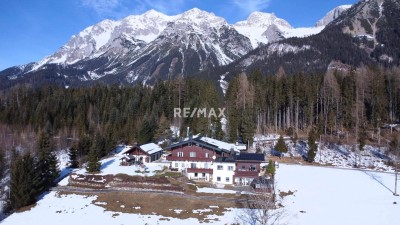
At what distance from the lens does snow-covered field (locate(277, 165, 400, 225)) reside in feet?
134

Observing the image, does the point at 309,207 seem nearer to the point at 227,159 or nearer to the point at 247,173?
the point at 247,173

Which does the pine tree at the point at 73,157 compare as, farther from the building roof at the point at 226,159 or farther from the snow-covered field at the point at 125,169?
the building roof at the point at 226,159

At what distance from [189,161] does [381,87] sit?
186 feet

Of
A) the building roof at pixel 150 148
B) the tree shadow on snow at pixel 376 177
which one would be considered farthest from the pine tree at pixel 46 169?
the tree shadow on snow at pixel 376 177

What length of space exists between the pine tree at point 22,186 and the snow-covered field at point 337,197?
34490 millimetres

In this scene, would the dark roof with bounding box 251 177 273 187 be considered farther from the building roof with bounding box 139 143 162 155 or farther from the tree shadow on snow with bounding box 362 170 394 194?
the building roof with bounding box 139 143 162 155

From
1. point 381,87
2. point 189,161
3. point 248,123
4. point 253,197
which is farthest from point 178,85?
point 253,197

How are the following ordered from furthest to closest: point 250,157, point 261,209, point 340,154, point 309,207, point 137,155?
point 340,154, point 137,155, point 250,157, point 309,207, point 261,209

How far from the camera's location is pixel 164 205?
153 ft

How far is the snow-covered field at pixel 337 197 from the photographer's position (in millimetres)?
40781

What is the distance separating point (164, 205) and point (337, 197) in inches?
951

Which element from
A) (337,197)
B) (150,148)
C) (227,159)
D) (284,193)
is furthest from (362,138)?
(150,148)

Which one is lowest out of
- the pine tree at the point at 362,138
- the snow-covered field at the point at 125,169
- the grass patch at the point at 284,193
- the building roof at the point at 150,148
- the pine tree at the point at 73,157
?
the grass patch at the point at 284,193

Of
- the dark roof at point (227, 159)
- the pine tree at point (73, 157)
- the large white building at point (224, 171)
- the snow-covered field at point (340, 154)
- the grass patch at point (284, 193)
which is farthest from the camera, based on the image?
the snow-covered field at point (340, 154)
